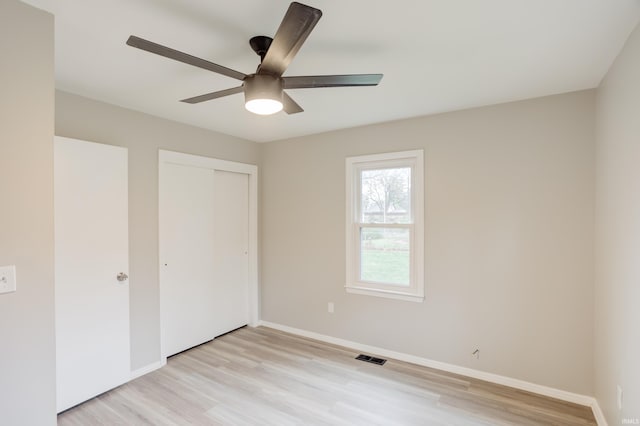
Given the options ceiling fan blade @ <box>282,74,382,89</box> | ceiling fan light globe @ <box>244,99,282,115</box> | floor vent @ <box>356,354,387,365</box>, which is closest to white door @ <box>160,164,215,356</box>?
floor vent @ <box>356,354,387,365</box>

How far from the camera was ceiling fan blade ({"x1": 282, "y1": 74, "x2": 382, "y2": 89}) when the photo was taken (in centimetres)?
165

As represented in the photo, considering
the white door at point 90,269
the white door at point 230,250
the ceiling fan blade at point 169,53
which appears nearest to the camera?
the ceiling fan blade at point 169,53

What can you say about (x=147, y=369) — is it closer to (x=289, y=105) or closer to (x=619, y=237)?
(x=289, y=105)

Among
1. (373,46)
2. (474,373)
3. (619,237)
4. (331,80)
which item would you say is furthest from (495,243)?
(331,80)

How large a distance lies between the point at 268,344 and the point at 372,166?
2.39 m

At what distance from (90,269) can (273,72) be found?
2269mm

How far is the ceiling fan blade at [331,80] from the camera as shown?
1.65m

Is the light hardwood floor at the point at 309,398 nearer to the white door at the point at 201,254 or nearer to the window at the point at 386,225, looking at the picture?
the white door at the point at 201,254

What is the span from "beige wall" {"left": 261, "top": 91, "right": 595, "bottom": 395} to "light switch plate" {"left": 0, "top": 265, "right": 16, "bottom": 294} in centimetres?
279

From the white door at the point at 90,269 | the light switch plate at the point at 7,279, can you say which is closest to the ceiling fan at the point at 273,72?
the light switch plate at the point at 7,279

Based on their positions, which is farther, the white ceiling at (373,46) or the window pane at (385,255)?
the window pane at (385,255)

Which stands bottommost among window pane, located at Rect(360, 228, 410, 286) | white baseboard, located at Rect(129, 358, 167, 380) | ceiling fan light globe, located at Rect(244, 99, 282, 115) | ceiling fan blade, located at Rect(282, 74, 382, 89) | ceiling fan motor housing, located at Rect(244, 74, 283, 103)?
white baseboard, located at Rect(129, 358, 167, 380)

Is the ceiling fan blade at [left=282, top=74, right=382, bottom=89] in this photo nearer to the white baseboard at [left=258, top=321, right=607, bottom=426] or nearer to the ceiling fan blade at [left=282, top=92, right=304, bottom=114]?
the ceiling fan blade at [left=282, top=92, right=304, bottom=114]

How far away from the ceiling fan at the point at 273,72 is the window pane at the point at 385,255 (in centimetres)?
199
